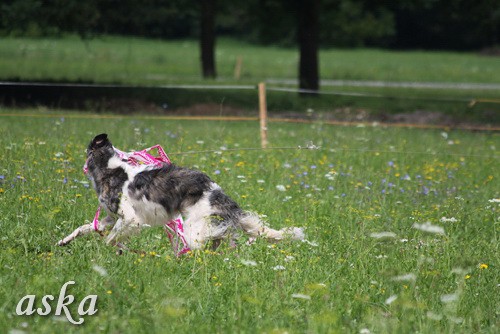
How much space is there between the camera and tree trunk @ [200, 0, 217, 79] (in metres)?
29.3

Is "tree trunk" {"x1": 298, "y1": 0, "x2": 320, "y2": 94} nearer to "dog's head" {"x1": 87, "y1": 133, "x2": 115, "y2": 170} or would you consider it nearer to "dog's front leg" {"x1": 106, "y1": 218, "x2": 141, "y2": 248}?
"dog's head" {"x1": 87, "y1": 133, "x2": 115, "y2": 170}

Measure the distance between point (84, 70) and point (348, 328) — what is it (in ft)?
98.6

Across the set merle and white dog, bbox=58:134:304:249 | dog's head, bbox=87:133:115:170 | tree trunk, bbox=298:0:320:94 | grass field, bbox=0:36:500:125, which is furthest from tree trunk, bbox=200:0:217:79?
merle and white dog, bbox=58:134:304:249

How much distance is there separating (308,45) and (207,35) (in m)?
5.63

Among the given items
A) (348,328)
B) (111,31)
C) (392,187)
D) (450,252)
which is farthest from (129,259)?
(111,31)

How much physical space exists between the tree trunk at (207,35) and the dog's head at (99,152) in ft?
74.1

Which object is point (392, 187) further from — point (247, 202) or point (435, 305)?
point (435, 305)

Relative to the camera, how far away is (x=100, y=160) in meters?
6.98

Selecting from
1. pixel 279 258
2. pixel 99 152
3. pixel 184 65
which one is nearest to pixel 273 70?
pixel 184 65

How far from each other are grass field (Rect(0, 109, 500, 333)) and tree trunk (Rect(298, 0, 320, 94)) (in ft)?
48.5

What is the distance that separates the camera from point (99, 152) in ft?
23.0

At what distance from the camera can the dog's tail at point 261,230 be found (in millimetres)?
6838

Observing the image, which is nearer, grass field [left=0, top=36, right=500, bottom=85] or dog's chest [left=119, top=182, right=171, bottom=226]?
dog's chest [left=119, top=182, right=171, bottom=226]

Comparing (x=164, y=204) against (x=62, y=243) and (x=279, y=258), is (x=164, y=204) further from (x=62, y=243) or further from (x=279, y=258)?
(x=279, y=258)
